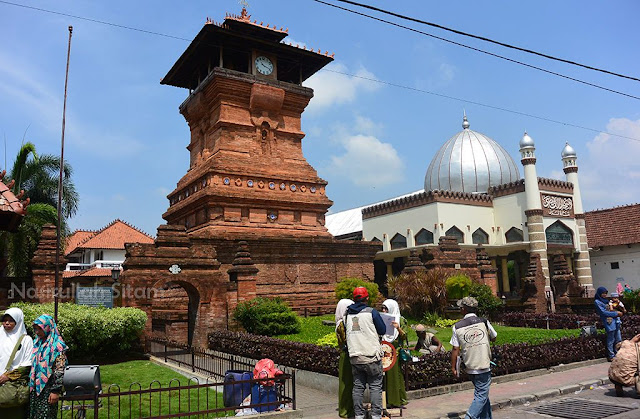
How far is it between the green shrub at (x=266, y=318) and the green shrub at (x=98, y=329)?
317 cm

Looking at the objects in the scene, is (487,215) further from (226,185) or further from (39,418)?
(39,418)

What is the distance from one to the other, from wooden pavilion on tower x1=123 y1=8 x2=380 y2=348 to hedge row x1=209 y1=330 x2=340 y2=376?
5246 millimetres

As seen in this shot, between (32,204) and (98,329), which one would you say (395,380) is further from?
(32,204)

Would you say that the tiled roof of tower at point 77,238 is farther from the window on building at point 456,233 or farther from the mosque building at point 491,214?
the window on building at point 456,233

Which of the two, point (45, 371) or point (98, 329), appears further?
point (98, 329)

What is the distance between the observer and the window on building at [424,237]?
32250mm

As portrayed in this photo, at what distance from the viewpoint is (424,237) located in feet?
108

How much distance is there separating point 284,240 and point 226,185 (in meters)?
3.97

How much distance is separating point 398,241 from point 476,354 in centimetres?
2856

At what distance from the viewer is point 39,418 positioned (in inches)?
217

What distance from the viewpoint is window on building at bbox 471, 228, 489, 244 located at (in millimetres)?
33562

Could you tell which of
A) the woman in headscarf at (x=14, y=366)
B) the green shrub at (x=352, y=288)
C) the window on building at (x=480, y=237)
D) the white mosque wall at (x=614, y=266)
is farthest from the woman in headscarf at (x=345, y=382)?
the white mosque wall at (x=614, y=266)

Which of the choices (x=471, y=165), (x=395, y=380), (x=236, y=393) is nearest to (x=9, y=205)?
(x=236, y=393)

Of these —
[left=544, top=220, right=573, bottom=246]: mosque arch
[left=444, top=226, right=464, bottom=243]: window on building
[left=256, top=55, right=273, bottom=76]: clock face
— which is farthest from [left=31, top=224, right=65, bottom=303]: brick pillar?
[left=544, top=220, right=573, bottom=246]: mosque arch
